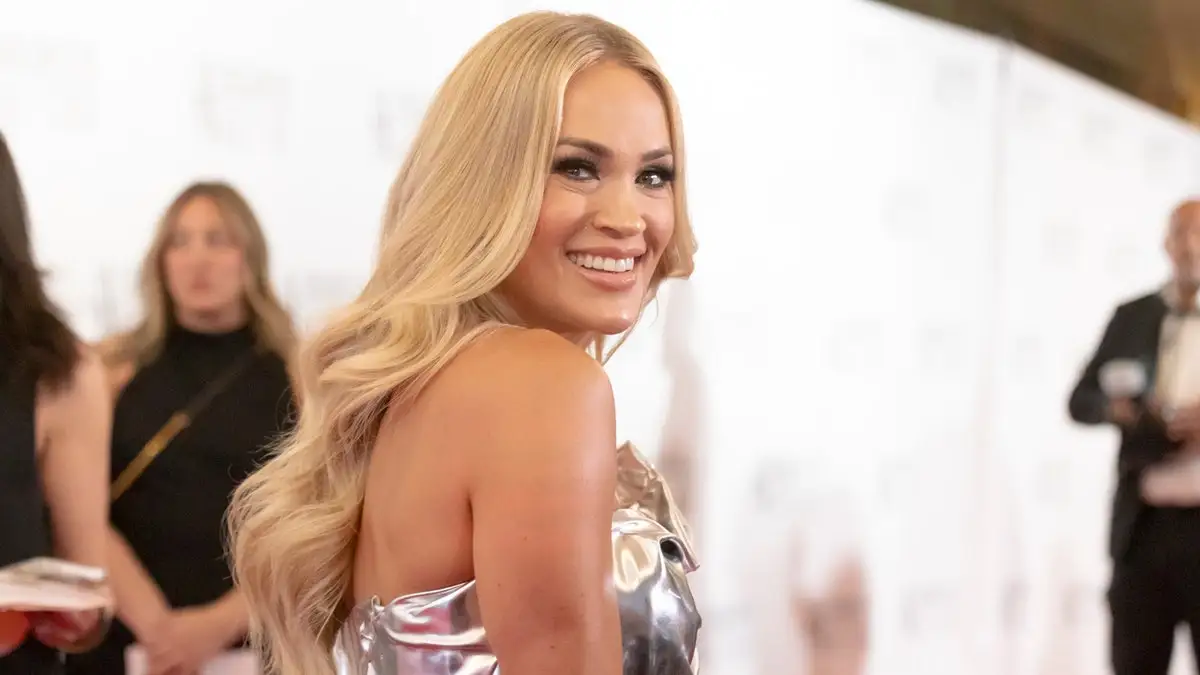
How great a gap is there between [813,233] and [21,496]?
1.73 meters

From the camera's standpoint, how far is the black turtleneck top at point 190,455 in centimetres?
193

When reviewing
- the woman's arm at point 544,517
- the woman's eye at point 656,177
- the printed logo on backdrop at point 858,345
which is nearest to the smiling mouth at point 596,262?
the woman's eye at point 656,177

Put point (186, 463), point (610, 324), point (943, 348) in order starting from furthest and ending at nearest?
point (943, 348) < point (186, 463) < point (610, 324)

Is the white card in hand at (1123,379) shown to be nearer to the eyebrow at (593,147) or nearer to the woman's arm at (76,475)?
the eyebrow at (593,147)

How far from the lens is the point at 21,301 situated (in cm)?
183

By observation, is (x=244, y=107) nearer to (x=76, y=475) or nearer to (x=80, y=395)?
(x=80, y=395)

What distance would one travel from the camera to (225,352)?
200 centimetres

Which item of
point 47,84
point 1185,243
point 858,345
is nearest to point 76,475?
point 47,84

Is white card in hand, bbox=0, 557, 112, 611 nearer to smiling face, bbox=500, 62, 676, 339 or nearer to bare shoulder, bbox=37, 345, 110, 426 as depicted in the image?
bare shoulder, bbox=37, 345, 110, 426

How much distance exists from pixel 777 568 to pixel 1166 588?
0.90 metres

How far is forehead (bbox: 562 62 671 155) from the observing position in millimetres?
1271

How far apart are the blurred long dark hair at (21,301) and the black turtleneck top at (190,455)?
0.14 metres

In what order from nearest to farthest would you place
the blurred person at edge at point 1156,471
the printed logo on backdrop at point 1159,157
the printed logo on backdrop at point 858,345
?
the blurred person at edge at point 1156,471, the printed logo on backdrop at point 858,345, the printed logo on backdrop at point 1159,157

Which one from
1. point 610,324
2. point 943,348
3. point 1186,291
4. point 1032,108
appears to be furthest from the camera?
point 1032,108
